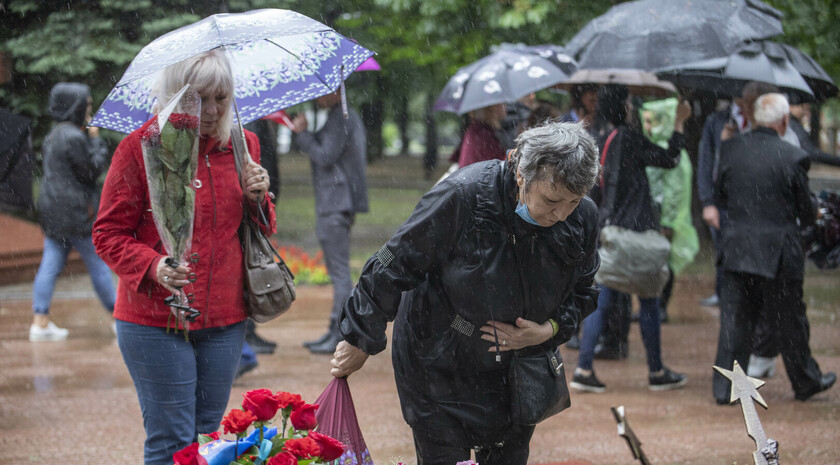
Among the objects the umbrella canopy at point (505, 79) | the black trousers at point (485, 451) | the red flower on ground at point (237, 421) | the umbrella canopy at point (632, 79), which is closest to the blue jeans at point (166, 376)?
the black trousers at point (485, 451)

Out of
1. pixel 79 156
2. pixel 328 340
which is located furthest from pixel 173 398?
pixel 79 156

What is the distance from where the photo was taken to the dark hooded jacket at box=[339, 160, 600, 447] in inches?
116

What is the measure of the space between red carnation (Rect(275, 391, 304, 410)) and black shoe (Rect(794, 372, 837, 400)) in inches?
187

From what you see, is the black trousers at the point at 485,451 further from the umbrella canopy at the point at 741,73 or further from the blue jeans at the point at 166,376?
the umbrella canopy at the point at 741,73

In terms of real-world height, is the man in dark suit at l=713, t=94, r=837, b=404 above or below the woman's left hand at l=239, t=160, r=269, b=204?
below

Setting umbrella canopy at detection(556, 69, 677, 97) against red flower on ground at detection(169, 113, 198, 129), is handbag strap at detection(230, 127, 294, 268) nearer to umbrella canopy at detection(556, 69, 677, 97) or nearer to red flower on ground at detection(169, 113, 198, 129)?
red flower on ground at detection(169, 113, 198, 129)

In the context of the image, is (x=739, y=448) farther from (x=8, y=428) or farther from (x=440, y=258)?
(x=8, y=428)

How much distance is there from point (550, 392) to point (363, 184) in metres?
4.86

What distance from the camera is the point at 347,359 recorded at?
315 centimetres

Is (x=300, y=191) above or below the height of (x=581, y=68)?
below

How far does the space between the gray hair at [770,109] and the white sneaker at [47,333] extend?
20.0ft

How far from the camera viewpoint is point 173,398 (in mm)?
3463

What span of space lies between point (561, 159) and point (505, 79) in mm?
4589

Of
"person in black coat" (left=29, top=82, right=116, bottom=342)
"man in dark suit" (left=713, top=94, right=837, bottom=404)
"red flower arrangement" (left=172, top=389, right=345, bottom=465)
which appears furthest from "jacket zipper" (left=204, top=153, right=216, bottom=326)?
"person in black coat" (left=29, top=82, right=116, bottom=342)
